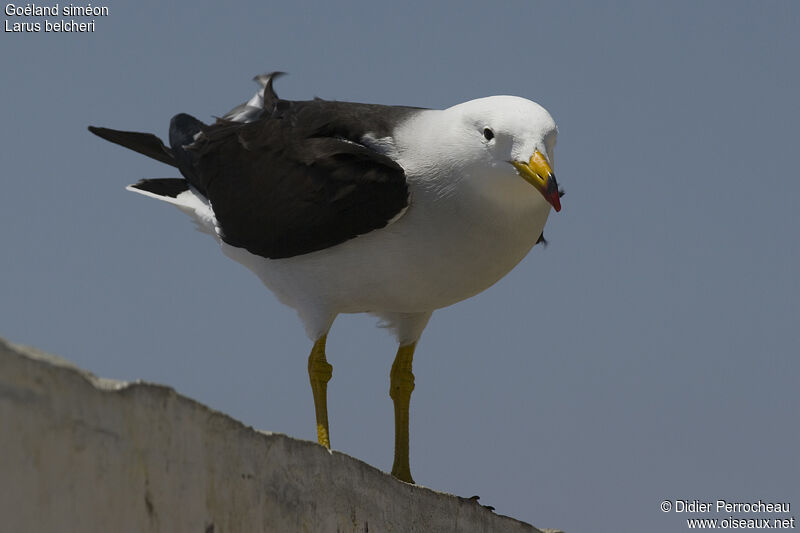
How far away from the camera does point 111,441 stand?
4.20 meters

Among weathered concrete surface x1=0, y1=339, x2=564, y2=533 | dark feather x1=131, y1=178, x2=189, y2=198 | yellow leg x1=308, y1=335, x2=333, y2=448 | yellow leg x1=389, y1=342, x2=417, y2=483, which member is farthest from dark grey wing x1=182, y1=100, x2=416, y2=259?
weathered concrete surface x1=0, y1=339, x2=564, y2=533

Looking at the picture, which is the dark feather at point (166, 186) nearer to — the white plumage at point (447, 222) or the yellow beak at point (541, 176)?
the white plumage at point (447, 222)

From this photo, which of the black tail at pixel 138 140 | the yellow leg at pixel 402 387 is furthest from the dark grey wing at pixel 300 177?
the yellow leg at pixel 402 387

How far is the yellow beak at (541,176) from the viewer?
22.1ft

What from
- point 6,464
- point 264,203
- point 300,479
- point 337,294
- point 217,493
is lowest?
point 6,464

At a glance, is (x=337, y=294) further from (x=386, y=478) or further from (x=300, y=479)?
(x=300, y=479)

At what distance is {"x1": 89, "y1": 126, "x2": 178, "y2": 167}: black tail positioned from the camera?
9805 millimetres

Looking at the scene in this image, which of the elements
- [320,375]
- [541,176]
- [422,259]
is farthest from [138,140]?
[541,176]

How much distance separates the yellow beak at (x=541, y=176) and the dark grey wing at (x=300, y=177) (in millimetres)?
822

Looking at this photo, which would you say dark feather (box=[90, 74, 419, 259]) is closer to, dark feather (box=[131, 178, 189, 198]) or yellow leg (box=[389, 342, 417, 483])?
dark feather (box=[131, 178, 189, 198])

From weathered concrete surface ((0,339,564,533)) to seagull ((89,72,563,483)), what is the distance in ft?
6.19

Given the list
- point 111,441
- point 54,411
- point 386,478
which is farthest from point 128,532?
point 386,478

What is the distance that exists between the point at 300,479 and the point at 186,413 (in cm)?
111

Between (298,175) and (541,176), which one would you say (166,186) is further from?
(541,176)
